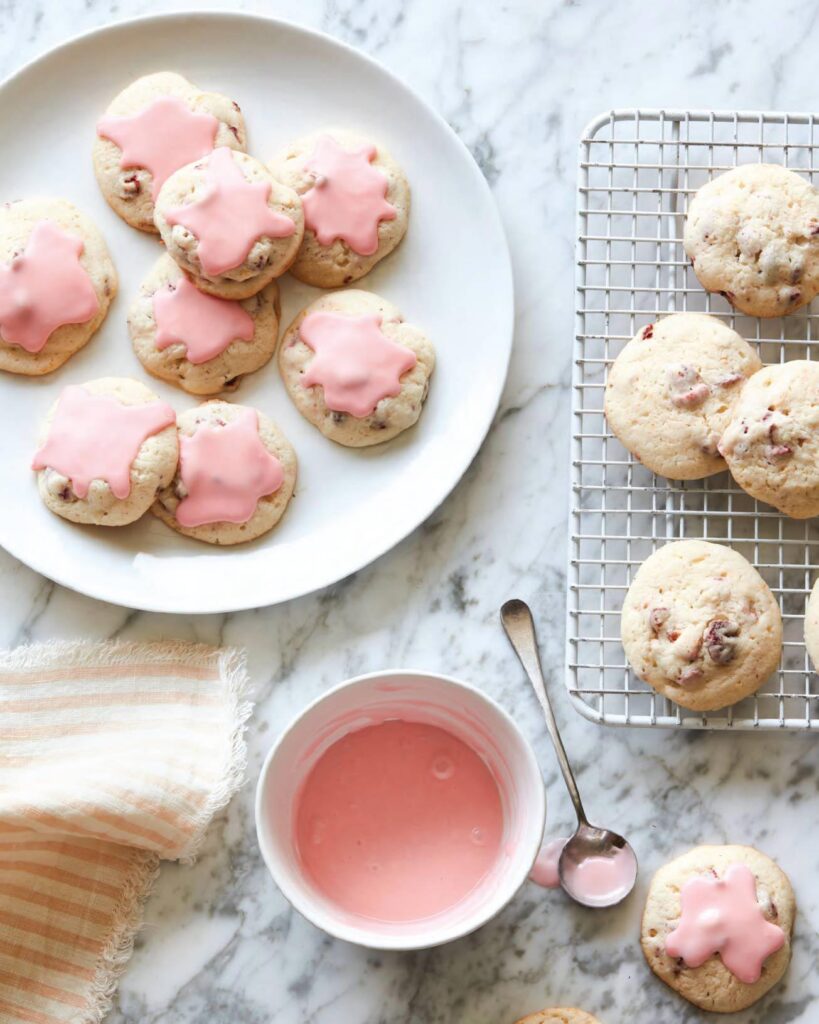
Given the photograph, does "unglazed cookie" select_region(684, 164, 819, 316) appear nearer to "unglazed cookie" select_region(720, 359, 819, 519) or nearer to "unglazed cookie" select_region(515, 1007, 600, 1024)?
"unglazed cookie" select_region(720, 359, 819, 519)

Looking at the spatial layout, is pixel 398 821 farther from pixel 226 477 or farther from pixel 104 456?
pixel 104 456

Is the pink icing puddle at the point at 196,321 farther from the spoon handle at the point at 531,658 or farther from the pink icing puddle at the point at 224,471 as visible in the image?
the spoon handle at the point at 531,658

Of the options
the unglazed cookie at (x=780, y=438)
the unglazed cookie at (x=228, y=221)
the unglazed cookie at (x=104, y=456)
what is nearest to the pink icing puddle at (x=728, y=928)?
the unglazed cookie at (x=780, y=438)

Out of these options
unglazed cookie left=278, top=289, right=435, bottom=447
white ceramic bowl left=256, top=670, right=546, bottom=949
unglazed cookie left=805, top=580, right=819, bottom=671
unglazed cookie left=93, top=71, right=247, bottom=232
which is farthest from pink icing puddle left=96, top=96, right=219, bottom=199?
unglazed cookie left=805, top=580, right=819, bottom=671

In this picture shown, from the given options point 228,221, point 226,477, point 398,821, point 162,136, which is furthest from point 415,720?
point 162,136

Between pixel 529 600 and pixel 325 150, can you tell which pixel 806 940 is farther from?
pixel 325 150
